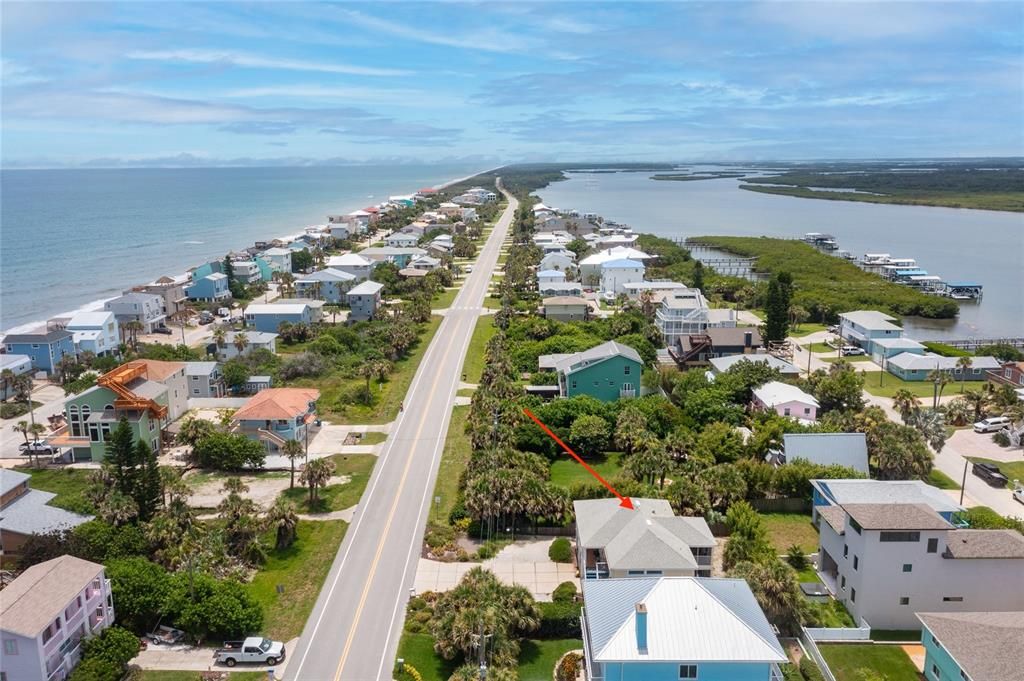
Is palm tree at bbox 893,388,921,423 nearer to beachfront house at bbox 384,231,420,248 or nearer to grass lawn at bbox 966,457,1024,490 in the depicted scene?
grass lawn at bbox 966,457,1024,490

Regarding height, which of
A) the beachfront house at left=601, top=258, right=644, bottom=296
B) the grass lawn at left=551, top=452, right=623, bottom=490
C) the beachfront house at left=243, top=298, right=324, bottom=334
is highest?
the beachfront house at left=601, top=258, right=644, bottom=296

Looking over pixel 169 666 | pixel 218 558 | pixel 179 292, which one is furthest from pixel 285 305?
pixel 169 666

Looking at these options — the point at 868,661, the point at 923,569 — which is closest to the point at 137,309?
the point at 868,661

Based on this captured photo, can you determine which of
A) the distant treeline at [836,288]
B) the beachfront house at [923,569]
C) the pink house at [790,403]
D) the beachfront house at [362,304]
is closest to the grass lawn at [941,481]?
the pink house at [790,403]

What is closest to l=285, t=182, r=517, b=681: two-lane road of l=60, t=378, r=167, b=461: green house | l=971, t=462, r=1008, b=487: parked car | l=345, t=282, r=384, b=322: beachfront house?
l=60, t=378, r=167, b=461: green house

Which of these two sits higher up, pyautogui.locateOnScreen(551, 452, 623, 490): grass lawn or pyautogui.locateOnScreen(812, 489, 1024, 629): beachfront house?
pyautogui.locateOnScreen(812, 489, 1024, 629): beachfront house
